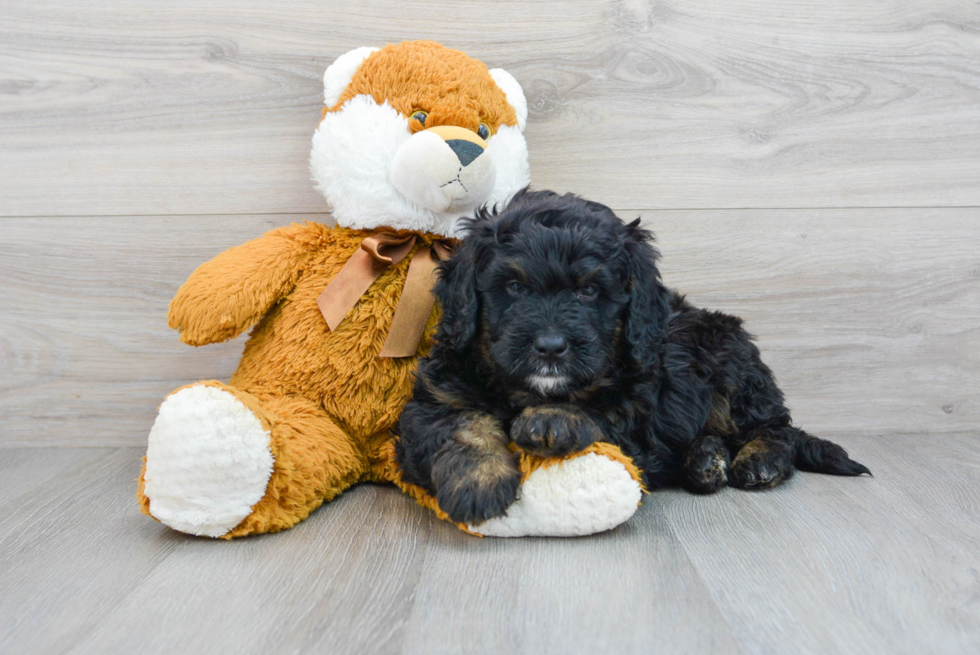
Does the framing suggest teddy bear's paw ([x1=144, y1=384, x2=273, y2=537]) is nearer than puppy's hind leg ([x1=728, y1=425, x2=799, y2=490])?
Yes

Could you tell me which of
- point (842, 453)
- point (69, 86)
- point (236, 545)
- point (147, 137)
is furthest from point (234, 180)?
point (842, 453)

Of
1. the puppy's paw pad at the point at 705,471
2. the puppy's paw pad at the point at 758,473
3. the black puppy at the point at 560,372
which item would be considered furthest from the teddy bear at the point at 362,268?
the puppy's paw pad at the point at 758,473

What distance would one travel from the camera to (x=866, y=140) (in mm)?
2412

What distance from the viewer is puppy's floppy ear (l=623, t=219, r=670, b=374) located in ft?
5.50

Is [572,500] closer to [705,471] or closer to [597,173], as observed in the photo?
[705,471]

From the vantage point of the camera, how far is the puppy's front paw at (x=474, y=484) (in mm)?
1504

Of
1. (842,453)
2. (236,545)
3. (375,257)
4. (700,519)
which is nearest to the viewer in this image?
(236,545)

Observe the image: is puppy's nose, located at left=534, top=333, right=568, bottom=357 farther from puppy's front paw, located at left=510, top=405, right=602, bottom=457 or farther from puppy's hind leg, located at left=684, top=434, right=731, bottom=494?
puppy's hind leg, located at left=684, top=434, right=731, bottom=494

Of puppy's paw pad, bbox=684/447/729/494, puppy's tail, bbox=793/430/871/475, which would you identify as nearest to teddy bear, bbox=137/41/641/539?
puppy's paw pad, bbox=684/447/729/494

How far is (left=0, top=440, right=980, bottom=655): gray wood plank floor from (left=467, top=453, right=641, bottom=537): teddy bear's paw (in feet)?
0.13

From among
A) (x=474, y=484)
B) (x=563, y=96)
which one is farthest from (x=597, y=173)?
(x=474, y=484)

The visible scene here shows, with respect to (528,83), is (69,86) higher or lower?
lower

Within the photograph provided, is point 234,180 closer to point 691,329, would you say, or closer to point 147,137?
point 147,137

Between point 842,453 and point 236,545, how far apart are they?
1699 mm
